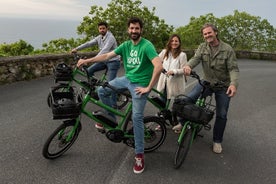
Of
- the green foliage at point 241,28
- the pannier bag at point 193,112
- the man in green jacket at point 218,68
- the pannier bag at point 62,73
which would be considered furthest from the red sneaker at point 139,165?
the green foliage at point 241,28

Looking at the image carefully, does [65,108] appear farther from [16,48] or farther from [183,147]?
[16,48]

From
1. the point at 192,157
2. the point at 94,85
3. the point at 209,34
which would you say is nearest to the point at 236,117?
the point at 192,157

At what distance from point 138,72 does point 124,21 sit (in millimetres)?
14924

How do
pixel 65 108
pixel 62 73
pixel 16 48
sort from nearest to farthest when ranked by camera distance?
pixel 65 108 < pixel 62 73 < pixel 16 48

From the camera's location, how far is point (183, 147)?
4.07m

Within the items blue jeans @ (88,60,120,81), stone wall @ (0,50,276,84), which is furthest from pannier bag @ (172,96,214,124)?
stone wall @ (0,50,276,84)

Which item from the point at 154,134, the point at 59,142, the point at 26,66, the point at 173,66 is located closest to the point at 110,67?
the point at 173,66

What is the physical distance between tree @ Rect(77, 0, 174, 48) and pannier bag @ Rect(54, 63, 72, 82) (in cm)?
1258

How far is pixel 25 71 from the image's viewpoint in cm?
896

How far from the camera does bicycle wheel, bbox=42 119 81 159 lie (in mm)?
3834

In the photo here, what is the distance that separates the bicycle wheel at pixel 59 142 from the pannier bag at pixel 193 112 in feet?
4.97

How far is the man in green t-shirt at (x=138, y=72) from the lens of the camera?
3.61m

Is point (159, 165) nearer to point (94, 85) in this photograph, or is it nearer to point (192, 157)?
point (192, 157)

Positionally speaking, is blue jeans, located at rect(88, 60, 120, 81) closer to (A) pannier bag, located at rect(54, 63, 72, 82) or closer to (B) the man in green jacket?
(A) pannier bag, located at rect(54, 63, 72, 82)
